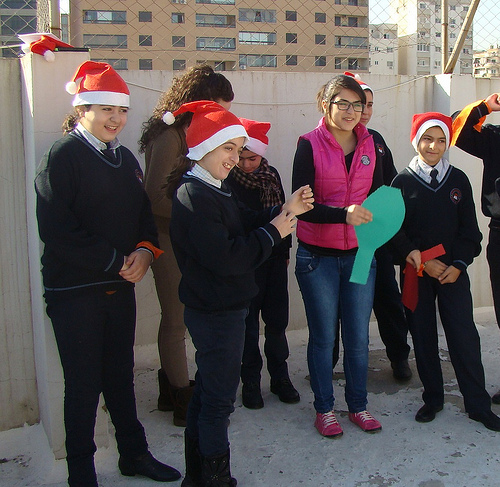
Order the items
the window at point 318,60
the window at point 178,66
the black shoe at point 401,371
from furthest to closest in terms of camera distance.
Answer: the window at point 318,60 < the window at point 178,66 < the black shoe at point 401,371

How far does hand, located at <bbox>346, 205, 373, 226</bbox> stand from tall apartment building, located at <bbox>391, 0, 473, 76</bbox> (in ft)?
8.26

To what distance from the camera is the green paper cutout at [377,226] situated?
243 cm

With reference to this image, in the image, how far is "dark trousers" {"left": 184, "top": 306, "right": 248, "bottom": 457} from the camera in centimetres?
210

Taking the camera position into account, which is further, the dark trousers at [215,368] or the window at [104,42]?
the window at [104,42]

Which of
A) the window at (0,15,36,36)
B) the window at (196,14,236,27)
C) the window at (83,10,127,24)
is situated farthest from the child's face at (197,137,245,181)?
the window at (196,14,236,27)

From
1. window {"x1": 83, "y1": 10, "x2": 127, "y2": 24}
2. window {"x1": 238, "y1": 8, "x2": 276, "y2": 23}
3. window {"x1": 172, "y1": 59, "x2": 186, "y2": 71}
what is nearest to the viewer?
window {"x1": 172, "y1": 59, "x2": 186, "y2": 71}

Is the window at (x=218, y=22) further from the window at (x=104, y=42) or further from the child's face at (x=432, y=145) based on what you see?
the child's face at (x=432, y=145)

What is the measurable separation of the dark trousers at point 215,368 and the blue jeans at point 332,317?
657 millimetres

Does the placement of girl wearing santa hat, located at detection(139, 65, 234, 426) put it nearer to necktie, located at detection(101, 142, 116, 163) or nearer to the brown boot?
the brown boot

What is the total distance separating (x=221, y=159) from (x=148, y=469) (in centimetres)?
137

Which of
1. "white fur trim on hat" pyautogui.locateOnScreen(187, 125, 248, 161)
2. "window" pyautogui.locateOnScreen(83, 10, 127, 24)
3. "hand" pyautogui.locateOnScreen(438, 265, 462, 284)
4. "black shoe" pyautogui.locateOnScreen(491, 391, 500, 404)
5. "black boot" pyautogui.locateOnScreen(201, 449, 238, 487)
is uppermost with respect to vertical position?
"window" pyautogui.locateOnScreen(83, 10, 127, 24)

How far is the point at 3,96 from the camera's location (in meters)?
2.64

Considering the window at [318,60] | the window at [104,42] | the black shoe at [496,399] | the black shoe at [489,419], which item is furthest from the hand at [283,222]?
the window at [318,60]

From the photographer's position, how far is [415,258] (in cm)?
272
